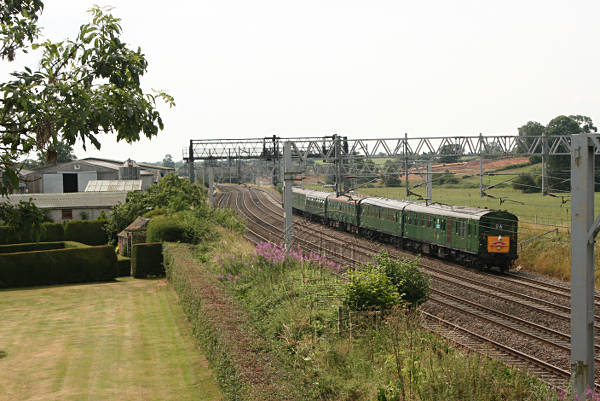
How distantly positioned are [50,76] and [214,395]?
7.55 m

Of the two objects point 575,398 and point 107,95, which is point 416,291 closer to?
point 575,398

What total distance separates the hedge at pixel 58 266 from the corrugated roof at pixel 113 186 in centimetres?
3191

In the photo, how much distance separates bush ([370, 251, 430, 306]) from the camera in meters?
15.1

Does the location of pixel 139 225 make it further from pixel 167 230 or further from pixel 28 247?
pixel 28 247

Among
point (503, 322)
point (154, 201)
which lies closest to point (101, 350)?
point (503, 322)

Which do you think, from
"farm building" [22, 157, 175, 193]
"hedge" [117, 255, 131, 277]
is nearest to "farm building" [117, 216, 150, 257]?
"hedge" [117, 255, 131, 277]

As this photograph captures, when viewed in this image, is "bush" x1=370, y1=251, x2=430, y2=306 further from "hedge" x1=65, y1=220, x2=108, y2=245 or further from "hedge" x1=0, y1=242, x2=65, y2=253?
"hedge" x1=65, y1=220, x2=108, y2=245

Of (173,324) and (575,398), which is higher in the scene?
(575,398)

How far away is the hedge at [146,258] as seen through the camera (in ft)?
101

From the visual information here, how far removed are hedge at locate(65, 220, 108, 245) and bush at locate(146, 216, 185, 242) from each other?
46.6 ft

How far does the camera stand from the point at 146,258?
3091 centimetres

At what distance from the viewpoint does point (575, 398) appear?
9.23 metres

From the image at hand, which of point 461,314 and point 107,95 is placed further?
point 461,314

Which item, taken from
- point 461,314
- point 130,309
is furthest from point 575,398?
point 130,309
